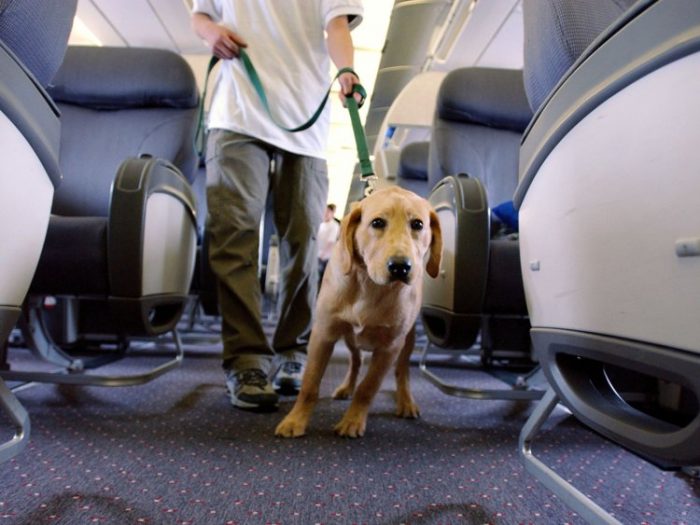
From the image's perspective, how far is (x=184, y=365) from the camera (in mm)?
2354

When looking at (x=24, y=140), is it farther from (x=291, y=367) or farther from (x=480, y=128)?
(x=480, y=128)

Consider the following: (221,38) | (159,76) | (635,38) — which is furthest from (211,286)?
(635,38)

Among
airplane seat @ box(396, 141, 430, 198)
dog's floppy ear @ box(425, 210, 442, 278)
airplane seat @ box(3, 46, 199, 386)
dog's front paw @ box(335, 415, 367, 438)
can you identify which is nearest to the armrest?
airplane seat @ box(3, 46, 199, 386)

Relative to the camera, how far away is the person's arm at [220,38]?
1.55 meters

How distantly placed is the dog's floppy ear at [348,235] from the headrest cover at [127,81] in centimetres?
130

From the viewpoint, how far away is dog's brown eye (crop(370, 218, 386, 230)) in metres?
1.19

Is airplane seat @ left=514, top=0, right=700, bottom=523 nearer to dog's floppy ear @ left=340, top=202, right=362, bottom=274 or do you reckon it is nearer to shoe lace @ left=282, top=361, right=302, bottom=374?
dog's floppy ear @ left=340, top=202, right=362, bottom=274

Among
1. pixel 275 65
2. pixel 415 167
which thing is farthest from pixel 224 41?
Answer: pixel 415 167

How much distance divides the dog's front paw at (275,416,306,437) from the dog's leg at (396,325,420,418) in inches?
16.3

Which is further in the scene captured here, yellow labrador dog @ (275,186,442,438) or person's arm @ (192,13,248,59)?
person's arm @ (192,13,248,59)

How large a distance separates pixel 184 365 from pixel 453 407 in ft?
4.44

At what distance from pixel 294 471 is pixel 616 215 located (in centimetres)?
79

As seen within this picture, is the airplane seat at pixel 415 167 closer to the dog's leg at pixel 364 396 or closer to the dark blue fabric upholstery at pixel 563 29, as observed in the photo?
the dog's leg at pixel 364 396

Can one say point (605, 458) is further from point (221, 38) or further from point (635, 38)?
point (221, 38)
